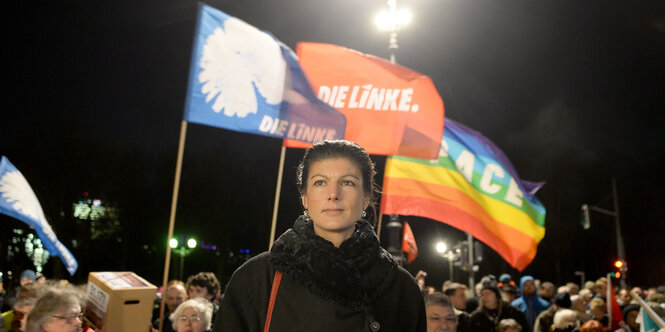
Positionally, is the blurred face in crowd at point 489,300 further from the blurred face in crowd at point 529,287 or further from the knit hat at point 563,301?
the blurred face in crowd at point 529,287

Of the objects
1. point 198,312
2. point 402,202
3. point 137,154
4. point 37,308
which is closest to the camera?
point 37,308

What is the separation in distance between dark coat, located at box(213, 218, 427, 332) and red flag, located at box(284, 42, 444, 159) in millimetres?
5644

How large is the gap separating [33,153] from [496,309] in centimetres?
2636

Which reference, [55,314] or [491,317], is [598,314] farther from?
[55,314]

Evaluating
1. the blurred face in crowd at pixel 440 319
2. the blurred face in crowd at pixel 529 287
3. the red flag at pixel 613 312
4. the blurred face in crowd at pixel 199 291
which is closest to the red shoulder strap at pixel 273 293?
the blurred face in crowd at pixel 440 319

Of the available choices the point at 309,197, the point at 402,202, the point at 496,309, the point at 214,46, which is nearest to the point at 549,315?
the point at 496,309

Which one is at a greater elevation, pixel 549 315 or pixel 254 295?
pixel 254 295

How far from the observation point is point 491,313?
24.5 ft

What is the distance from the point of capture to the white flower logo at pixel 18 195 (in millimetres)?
8562

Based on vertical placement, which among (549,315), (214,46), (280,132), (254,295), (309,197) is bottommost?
(549,315)

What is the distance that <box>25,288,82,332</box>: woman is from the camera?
4016mm

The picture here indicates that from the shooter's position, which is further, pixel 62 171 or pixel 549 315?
pixel 62 171

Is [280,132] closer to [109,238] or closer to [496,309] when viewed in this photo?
[496,309]

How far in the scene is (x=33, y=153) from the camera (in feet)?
88.6
